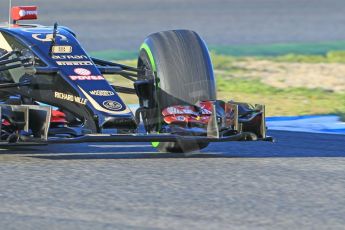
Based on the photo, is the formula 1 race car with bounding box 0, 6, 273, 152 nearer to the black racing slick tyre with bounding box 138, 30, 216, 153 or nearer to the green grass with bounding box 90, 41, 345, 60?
the black racing slick tyre with bounding box 138, 30, 216, 153

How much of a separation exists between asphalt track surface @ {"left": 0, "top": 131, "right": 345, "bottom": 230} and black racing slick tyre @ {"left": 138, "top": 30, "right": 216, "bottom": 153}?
0.42 metres

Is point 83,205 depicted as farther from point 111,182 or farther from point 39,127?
point 39,127

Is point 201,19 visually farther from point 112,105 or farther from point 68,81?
point 112,105

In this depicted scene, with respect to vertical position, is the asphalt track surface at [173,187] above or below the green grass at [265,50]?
below

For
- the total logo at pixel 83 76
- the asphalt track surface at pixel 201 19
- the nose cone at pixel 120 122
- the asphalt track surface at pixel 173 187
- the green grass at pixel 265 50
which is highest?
the asphalt track surface at pixel 201 19

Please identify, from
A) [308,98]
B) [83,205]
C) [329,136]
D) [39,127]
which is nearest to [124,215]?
[83,205]

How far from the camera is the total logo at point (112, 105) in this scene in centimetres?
844

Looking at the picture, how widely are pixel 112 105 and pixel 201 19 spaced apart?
17599 mm

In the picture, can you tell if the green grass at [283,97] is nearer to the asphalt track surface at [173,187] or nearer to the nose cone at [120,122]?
the asphalt track surface at [173,187]

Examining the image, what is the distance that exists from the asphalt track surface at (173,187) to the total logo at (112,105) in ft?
1.41

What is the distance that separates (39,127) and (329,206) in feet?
8.26

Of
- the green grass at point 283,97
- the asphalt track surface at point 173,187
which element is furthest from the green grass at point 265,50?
the asphalt track surface at point 173,187

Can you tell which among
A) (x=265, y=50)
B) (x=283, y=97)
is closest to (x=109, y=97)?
(x=283, y=97)

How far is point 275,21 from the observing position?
1001 inches
